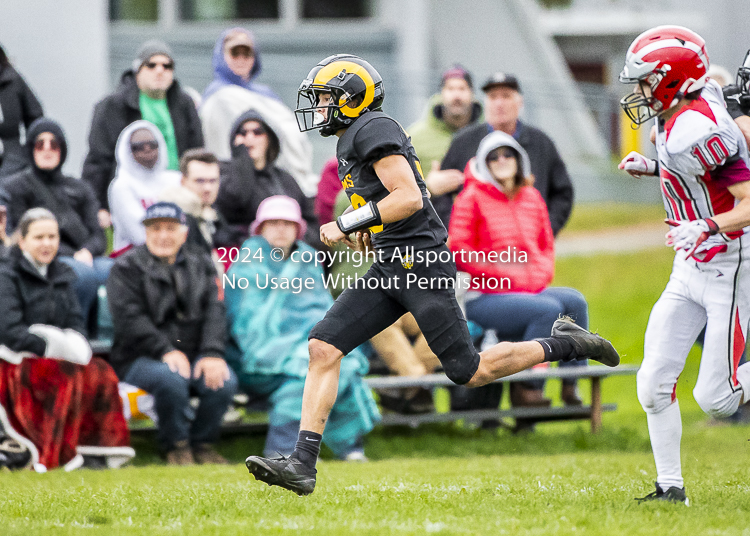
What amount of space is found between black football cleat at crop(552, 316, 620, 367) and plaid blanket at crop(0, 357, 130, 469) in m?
3.46

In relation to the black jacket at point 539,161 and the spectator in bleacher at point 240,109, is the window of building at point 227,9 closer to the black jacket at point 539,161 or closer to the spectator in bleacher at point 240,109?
the spectator in bleacher at point 240,109

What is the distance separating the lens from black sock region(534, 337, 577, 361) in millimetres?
6207

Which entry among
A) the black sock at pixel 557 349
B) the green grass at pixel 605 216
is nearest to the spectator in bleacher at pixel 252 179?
the black sock at pixel 557 349

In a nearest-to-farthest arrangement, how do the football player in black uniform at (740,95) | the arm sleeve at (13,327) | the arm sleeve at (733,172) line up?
1. the arm sleeve at (733,172)
2. the football player in black uniform at (740,95)
3. the arm sleeve at (13,327)

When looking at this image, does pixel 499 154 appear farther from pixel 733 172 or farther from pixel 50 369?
pixel 50 369

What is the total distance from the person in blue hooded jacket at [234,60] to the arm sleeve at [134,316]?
8.39 feet

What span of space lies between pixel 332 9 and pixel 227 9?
1.89m

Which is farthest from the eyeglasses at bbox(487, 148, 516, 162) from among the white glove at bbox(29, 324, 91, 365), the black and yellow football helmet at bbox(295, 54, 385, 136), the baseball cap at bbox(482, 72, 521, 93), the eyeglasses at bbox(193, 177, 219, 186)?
the white glove at bbox(29, 324, 91, 365)

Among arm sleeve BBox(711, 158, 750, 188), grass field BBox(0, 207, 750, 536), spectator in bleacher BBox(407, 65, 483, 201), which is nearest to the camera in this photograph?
grass field BBox(0, 207, 750, 536)

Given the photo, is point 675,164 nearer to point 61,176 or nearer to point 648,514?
point 648,514

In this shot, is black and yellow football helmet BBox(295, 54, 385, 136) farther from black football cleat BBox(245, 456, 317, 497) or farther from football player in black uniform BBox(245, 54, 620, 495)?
black football cleat BBox(245, 456, 317, 497)

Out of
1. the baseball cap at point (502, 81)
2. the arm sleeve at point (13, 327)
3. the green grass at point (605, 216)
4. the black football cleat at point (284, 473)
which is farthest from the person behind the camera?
the green grass at point (605, 216)

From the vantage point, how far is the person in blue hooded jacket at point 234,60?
1020cm

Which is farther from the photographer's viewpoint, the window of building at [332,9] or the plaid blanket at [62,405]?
the window of building at [332,9]
